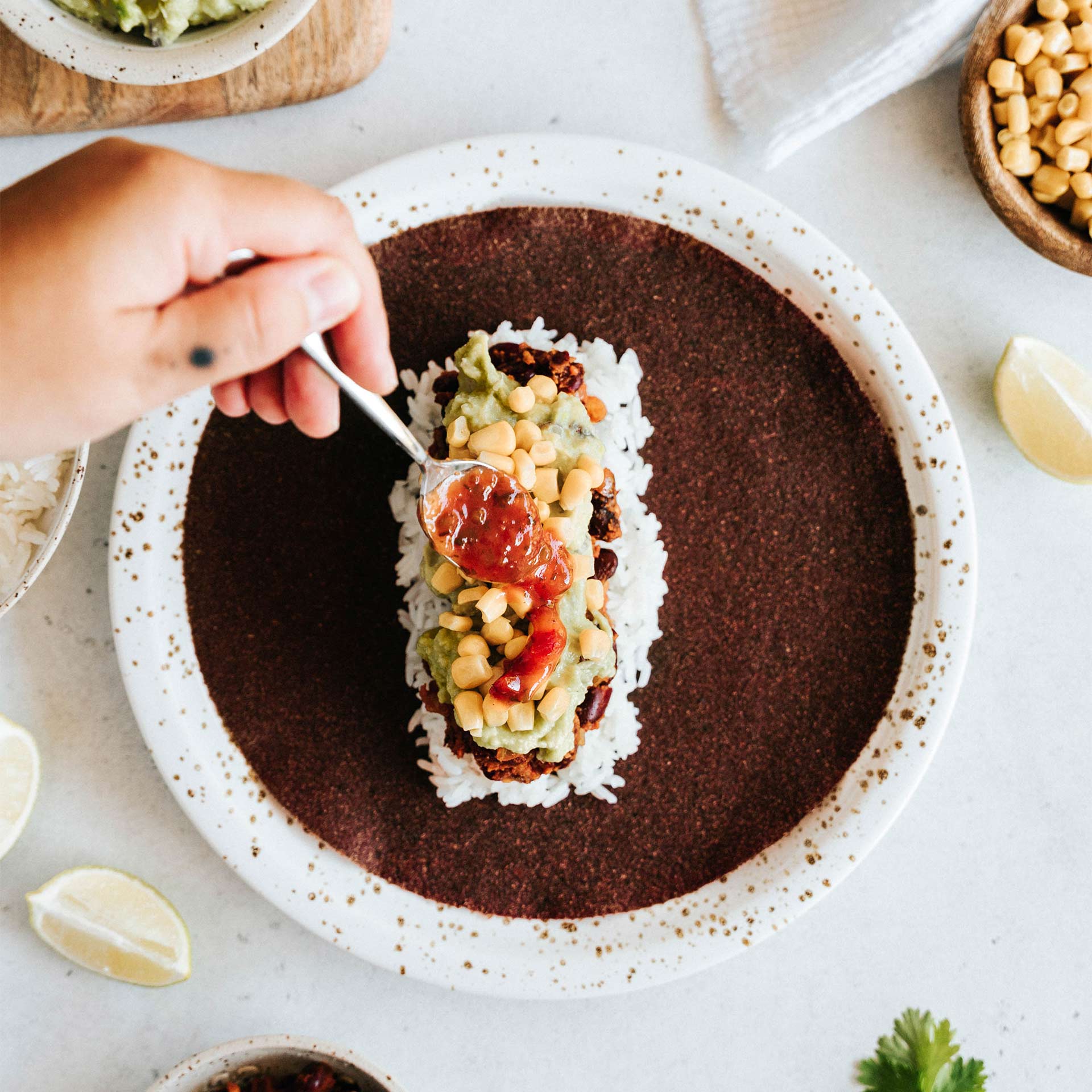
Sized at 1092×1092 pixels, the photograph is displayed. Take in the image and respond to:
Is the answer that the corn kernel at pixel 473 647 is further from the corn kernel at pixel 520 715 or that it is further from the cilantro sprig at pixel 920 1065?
the cilantro sprig at pixel 920 1065

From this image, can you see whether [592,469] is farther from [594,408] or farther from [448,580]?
[448,580]

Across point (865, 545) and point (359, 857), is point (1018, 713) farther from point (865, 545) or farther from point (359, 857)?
point (359, 857)

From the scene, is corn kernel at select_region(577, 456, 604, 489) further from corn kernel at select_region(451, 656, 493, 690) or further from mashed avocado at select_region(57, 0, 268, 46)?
mashed avocado at select_region(57, 0, 268, 46)

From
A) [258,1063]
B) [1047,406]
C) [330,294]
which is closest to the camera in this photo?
[330,294]

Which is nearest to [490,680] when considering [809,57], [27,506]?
[27,506]

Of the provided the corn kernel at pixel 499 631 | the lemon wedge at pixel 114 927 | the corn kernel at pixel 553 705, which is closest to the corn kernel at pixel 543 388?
the corn kernel at pixel 499 631
